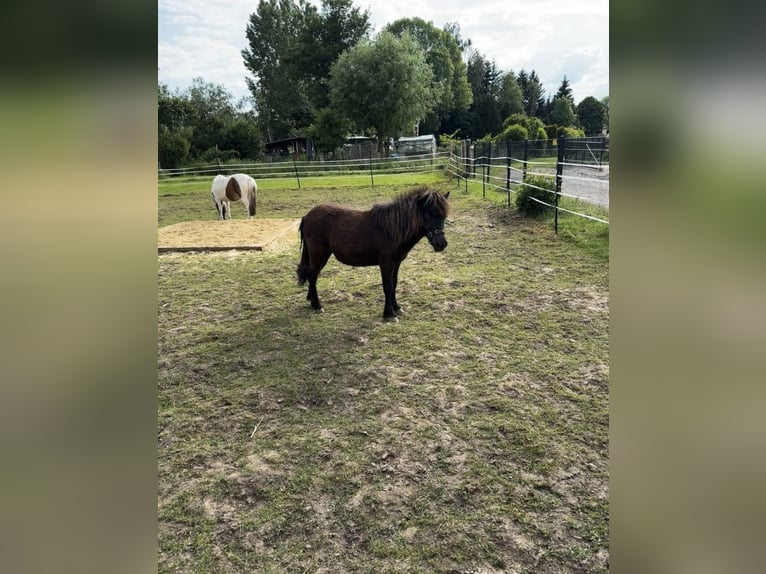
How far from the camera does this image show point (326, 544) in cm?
193

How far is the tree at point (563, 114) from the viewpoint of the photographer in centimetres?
5156

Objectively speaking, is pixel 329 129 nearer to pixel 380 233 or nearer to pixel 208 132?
pixel 208 132

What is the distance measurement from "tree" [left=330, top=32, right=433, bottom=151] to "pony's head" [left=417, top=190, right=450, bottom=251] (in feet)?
85.9

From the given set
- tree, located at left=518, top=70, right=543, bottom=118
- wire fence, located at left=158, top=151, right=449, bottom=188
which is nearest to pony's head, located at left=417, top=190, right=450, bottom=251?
wire fence, located at left=158, top=151, right=449, bottom=188

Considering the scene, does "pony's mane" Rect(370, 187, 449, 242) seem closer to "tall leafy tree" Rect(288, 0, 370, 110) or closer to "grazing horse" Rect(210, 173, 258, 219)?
"grazing horse" Rect(210, 173, 258, 219)

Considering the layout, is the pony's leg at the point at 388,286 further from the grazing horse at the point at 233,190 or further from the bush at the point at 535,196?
the grazing horse at the point at 233,190

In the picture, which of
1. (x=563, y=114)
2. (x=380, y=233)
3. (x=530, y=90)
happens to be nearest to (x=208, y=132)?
(x=380, y=233)

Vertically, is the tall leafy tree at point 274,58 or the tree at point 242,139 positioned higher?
the tall leafy tree at point 274,58

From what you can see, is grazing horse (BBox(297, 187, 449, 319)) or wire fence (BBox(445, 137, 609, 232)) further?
wire fence (BBox(445, 137, 609, 232))

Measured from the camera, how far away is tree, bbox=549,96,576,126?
169ft

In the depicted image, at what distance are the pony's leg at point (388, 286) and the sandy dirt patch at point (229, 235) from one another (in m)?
3.44

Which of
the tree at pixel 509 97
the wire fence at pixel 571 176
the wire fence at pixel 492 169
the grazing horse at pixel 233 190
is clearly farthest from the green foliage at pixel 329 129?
the tree at pixel 509 97
